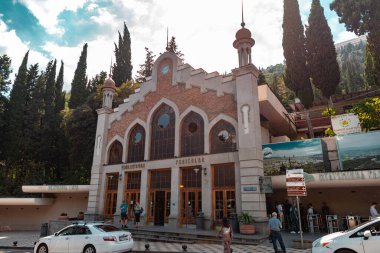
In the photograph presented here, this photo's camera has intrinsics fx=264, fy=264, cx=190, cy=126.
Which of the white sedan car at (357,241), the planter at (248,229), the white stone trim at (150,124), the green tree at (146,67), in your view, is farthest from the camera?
the green tree at (146,67)

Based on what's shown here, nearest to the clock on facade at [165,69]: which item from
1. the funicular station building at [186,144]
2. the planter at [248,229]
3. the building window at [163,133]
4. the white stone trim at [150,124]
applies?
the funicular station building at [186,144]

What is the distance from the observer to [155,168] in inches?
793

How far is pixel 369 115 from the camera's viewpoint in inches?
771

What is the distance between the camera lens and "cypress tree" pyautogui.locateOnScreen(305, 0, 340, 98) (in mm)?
29609

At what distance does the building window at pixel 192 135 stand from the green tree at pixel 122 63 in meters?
25.2

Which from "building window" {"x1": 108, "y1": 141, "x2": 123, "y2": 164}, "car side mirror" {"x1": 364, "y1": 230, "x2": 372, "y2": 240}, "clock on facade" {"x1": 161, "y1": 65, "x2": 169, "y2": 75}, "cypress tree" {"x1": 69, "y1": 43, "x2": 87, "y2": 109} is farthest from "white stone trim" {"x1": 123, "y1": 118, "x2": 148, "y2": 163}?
"cypress tree" {"x1": 69, "y1": 43, "x2": 87, "y2": 109}

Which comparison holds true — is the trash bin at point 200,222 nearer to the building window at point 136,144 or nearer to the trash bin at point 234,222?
the trash bin at point 234,222

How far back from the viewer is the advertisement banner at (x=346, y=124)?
781 inches

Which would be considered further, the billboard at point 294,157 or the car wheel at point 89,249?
the billboard at point 294,157

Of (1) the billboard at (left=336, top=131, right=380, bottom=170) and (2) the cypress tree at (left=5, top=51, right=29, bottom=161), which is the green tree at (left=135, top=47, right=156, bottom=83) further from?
(1) the billboard at (left=336, top=131, right=380, bottom=170)

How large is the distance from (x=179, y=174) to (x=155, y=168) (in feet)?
7.60

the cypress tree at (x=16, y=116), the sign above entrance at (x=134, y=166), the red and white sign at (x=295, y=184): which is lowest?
the red and white sign at (x=295, y=184)

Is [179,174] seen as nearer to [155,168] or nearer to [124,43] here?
[155,168]

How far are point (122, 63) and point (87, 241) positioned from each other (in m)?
37.2
